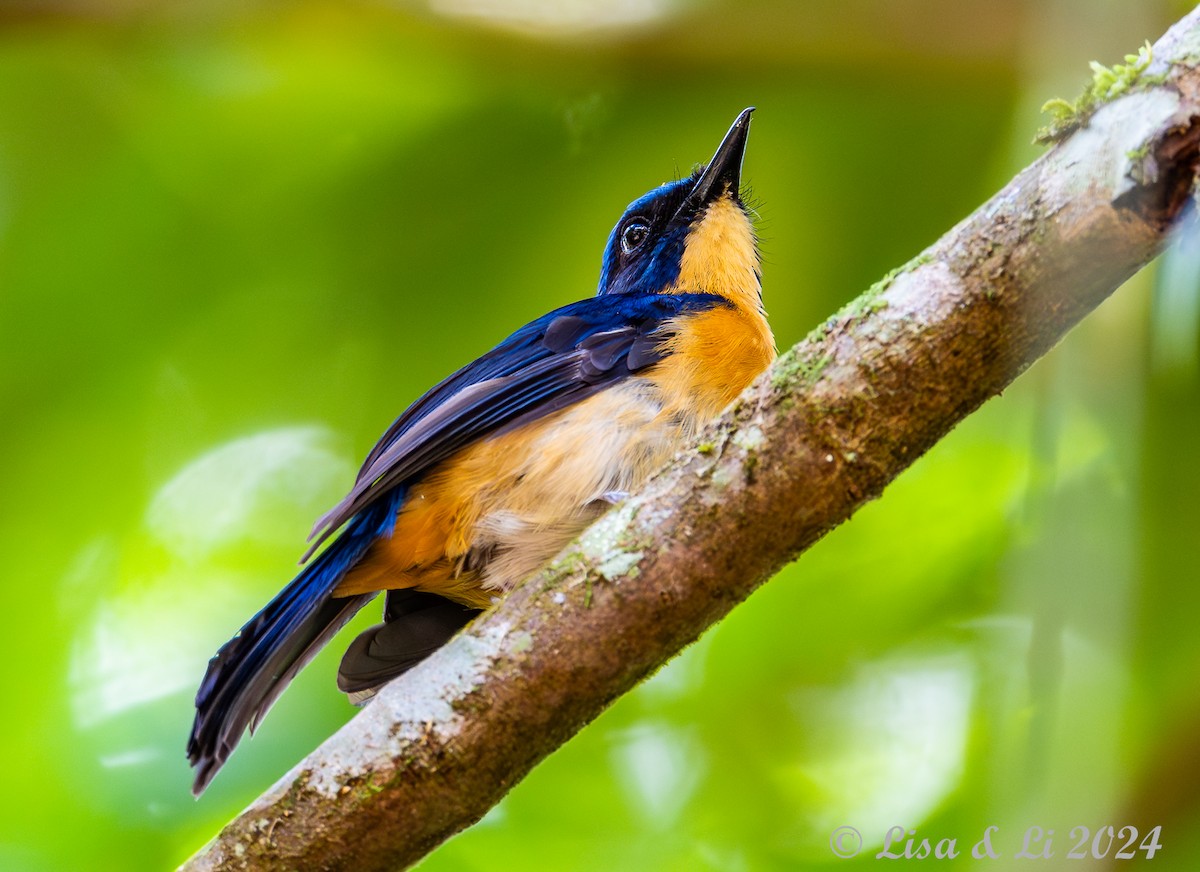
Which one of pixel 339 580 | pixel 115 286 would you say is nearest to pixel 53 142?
pixel 115 286

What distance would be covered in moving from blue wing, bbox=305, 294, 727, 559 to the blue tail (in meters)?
0.13

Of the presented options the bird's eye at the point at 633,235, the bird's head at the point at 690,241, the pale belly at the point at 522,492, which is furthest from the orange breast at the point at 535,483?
the bird's eye at the point at 633,235

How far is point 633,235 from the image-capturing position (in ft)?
15.0

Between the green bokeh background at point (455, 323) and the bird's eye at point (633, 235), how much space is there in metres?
0.14

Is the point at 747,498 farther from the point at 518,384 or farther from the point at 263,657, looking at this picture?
the point at 263,657

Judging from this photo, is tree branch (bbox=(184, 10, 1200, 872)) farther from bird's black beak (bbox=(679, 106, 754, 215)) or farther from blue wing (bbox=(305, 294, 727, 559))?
bird's black beak (bbox=(679, 106, 754, 215))

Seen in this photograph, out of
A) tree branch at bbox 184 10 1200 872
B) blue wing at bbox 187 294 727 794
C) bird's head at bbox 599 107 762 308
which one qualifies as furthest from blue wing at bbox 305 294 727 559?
tree branch at bbox 184 10 1200 872

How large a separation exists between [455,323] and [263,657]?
161 centimetres

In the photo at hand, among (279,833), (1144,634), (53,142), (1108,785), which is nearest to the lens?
(1108,785)

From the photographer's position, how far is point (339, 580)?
10.5 ft

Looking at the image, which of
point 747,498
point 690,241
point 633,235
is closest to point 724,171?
point 690,241

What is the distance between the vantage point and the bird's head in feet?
14.2

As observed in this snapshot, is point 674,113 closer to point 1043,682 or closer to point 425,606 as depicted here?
point 425,606

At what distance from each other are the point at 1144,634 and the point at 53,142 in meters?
4.08
